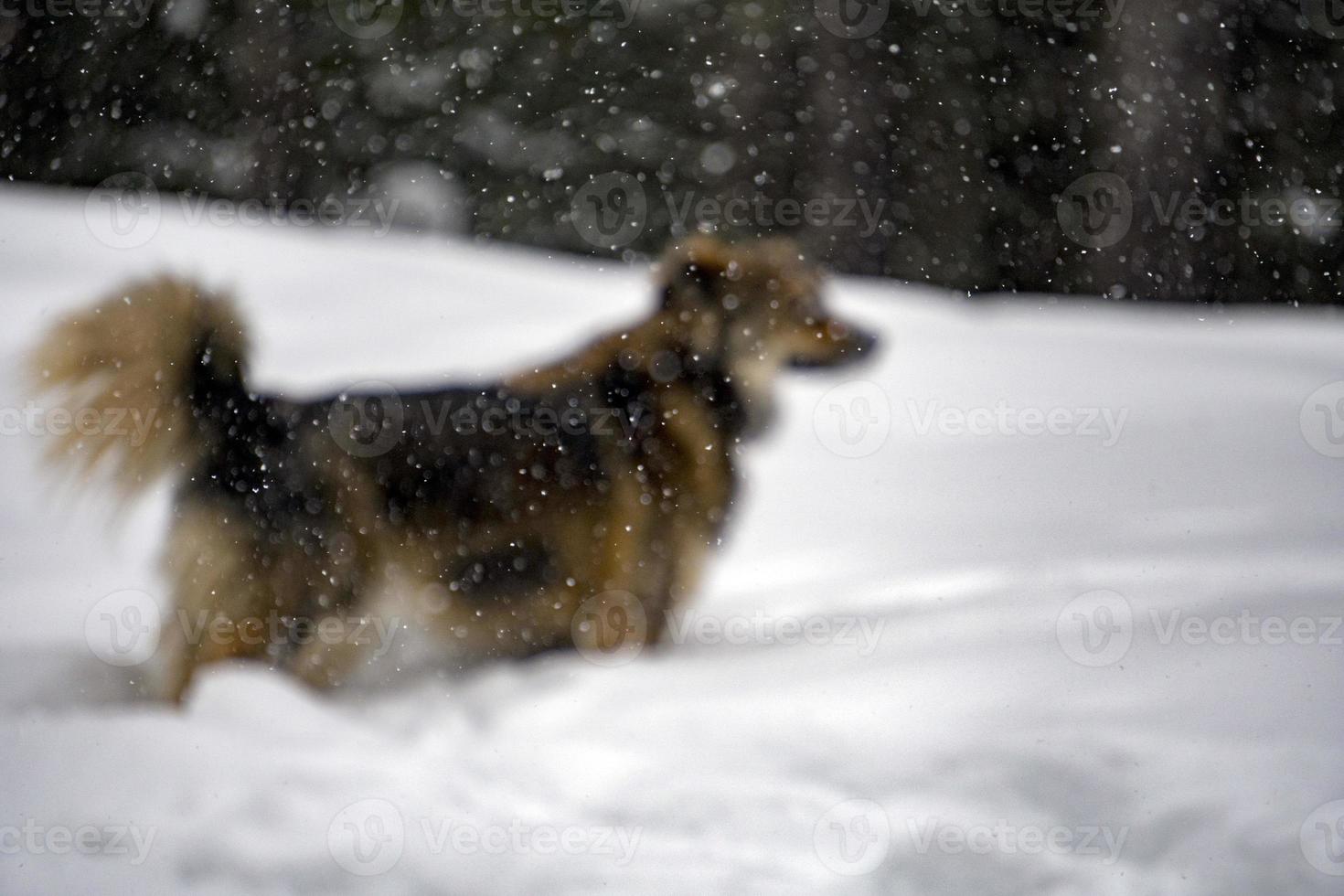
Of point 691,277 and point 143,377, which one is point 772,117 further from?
point 143,377

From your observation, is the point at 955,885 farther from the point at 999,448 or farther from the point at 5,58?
the point at 5,58

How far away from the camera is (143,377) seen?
176 centimetres

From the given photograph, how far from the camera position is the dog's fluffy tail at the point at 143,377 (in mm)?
1760

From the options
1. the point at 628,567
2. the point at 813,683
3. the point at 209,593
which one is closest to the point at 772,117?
the point at 628,567

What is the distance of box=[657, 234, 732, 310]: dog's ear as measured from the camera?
2.09 metres

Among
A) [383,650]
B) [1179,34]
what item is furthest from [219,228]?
[1179,34]

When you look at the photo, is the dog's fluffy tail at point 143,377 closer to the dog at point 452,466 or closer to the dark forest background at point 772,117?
the dog at point 452,466

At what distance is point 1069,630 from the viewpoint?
1.92m

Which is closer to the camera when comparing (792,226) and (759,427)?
(759,427)

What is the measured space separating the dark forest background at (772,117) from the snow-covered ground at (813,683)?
72cm

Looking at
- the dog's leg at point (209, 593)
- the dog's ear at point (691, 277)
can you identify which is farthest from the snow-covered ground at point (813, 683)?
the dog's ear at point (691, 277)

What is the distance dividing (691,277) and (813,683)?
3.15 feet

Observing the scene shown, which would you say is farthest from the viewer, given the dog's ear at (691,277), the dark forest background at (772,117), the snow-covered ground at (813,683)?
the dark forest background at (772,117)

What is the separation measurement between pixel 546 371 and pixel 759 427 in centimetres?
54
